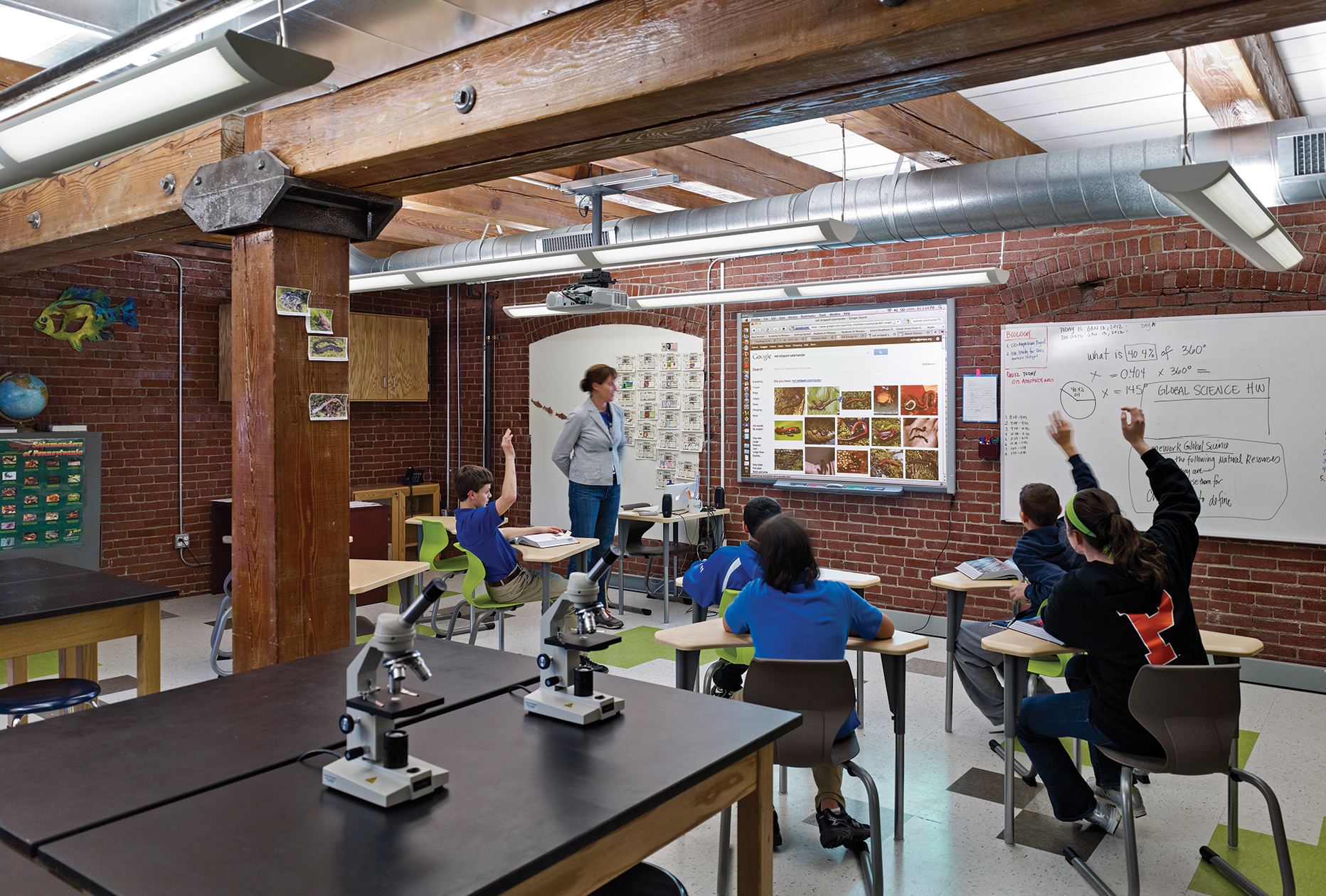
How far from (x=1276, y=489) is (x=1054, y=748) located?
3087 millimetres

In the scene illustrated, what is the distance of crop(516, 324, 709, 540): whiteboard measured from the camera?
806cm

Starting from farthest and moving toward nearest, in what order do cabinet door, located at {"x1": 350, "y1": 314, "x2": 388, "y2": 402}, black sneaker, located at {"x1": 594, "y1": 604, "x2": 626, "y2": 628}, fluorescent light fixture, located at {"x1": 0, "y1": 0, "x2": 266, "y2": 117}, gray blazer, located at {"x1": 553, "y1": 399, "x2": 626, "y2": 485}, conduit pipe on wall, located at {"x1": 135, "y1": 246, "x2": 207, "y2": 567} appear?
1. cabinet door, located at {"x1": 350, "y1": 314, "x2": 388, "y2": 402}
2. conduit pipe on wall, located at {"x1": 135, "y1": 246, "x2": 207, "y2": 567}
3. gray blazer, located at {"x1": 553, "y1": 399, "x2": 626, "y2": 485}
4. black sneaker, located at {"x1": 594, "y1": 604, "x2": 626, "y2": 628}
5. fluorescent light fixture, located at {"x1": 0, "y1": 0, "x2": 266, "y2": 117}

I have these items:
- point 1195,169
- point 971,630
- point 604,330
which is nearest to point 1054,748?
point 971,630

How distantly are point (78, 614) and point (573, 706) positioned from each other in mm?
2432

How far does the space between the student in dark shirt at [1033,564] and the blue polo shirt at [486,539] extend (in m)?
2.64

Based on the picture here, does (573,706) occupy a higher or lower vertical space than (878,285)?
lower

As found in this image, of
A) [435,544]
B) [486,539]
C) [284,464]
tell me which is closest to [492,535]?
[486,539]

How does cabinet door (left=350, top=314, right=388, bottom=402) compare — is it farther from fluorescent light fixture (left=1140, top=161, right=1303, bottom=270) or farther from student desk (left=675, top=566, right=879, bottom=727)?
fluorescent light fixture (left=1140, top=161, right=1303, bottom=270)

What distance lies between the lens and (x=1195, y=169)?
2512mm

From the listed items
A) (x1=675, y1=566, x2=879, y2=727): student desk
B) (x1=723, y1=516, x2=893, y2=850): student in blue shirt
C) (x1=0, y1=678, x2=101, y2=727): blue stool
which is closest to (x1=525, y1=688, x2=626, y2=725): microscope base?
(x1=723, y1=516, x2=893, y2=850): student in blue shirt

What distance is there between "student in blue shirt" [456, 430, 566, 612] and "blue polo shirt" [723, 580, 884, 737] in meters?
2.34

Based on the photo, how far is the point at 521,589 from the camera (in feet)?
17.9

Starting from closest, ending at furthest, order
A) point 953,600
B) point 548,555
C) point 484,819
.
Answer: point 484,819
point 953,600
point 548,555

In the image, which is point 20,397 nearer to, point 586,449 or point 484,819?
point 586,449
